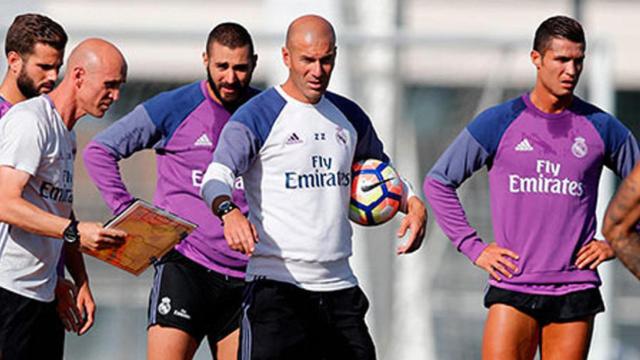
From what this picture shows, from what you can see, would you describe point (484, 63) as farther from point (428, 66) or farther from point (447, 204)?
point (447, 204)

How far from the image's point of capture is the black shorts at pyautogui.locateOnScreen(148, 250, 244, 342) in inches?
301

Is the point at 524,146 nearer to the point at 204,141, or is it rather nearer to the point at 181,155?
the point at 204,141

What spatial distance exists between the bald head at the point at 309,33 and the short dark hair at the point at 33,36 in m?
1.07

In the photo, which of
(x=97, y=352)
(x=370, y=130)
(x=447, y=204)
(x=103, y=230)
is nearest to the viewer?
(x=103, y=230)

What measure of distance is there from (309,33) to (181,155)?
4.38 ft

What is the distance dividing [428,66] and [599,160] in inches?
169

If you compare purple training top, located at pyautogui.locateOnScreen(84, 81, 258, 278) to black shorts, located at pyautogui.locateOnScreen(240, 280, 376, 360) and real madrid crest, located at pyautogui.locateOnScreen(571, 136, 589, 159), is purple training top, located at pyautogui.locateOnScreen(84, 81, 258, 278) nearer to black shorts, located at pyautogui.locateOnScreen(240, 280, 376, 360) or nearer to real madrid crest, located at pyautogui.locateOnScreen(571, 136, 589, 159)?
black shorts, located at pyautogui.locateOnScreen(240, 280, 376, 360)

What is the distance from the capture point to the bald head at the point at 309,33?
265 inches

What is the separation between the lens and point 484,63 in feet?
38.2

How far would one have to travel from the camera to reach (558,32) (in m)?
7.39

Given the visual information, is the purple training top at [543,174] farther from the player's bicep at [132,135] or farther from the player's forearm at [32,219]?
the player's forearm at [32,219]

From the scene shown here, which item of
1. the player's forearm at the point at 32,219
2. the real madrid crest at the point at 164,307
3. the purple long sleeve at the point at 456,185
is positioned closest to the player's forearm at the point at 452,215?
the purple long sleeve at the point at 456,185

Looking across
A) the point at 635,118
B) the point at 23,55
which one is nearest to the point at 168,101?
the point at 23,55

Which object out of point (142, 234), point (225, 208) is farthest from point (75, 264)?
point (225, 208)
